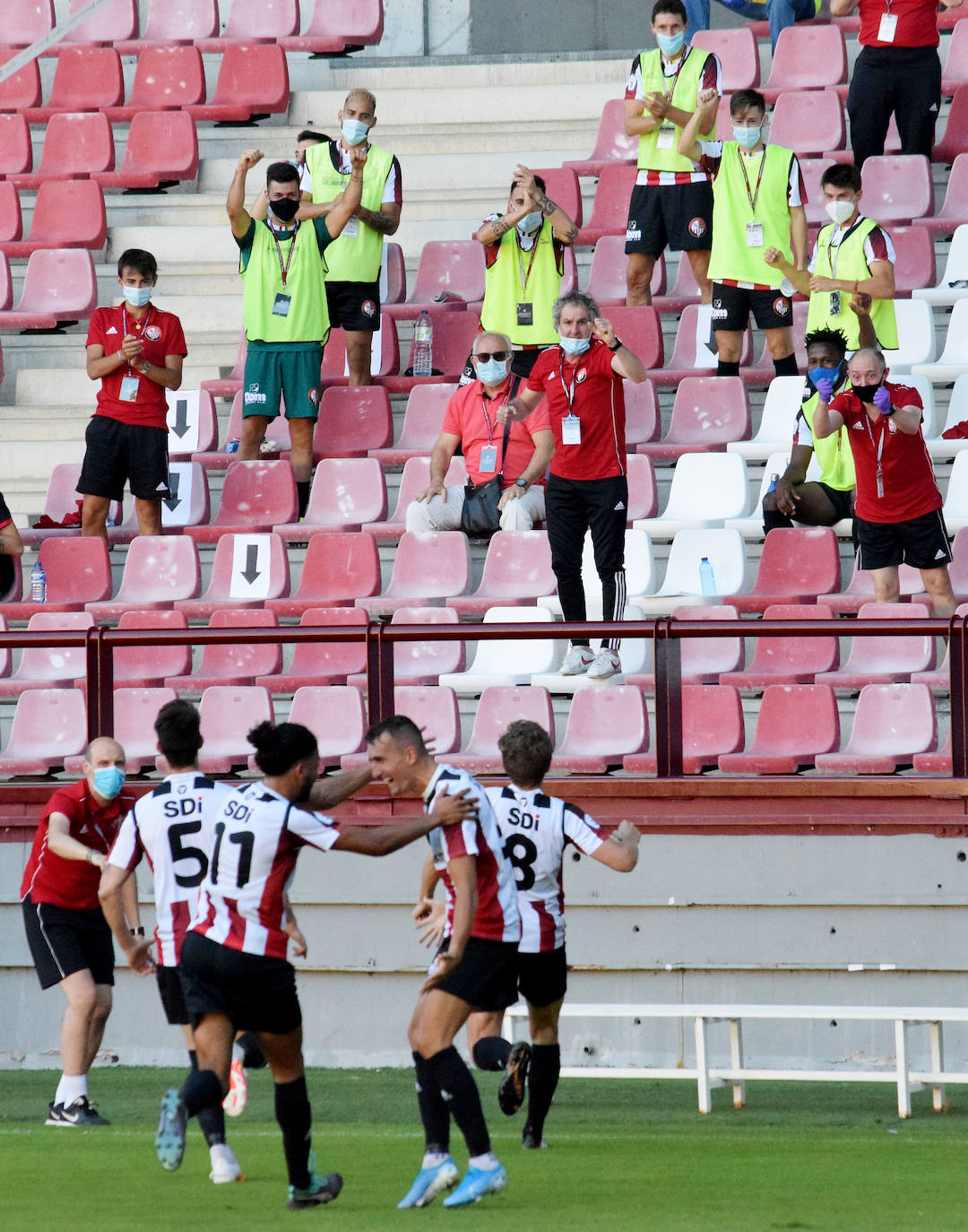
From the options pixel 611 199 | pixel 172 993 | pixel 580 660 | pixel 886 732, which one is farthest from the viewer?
pixel 611 199

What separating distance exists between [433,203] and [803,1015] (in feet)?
26.5

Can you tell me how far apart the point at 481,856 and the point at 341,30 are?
10.7 m

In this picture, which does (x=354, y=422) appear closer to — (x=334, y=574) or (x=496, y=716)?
(x=334, y=574)

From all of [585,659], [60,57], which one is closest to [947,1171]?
[585,659]

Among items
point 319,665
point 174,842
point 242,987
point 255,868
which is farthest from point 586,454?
point 242,987

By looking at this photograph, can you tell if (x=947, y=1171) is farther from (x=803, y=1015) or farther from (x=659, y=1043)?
(x=659, y=1043)

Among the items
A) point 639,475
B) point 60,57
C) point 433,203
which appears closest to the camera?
point 639,475

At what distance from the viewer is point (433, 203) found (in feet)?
50.3

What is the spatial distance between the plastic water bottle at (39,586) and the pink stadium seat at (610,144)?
4806mm

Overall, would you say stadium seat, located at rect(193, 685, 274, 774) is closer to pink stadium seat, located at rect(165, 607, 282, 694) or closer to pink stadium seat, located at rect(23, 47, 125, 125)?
pink stadium seat, located at rect(165, 607, 282, 694)

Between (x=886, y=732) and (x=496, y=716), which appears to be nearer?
(x=886, y=732)

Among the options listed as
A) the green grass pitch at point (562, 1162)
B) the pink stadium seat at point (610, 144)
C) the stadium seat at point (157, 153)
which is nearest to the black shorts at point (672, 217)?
the pink stadium seat at point (610, 144)

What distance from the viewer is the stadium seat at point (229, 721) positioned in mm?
9953

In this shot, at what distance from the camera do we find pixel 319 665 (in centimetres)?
1012
